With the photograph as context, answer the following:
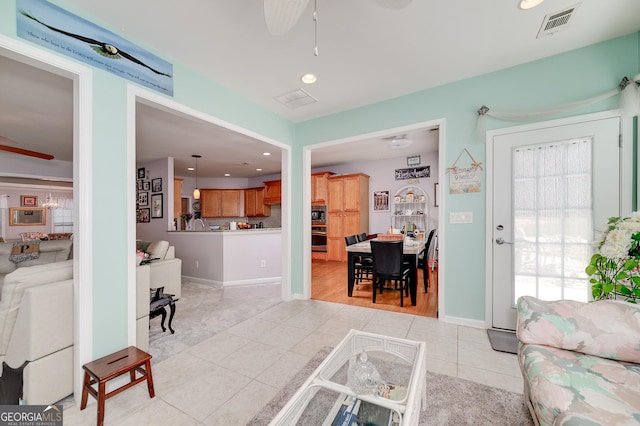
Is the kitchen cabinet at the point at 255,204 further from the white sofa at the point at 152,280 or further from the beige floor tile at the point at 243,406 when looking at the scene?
the beige floor tile at the point at 243,406

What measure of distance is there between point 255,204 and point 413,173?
16.3 ft

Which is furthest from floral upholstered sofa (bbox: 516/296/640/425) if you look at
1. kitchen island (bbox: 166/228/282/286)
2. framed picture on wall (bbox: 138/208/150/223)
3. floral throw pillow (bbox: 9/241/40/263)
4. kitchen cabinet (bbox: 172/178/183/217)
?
framed picture on wall (bbox: 138/208/150/223)

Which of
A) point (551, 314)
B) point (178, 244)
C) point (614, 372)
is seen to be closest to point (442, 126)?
point (551, 314)

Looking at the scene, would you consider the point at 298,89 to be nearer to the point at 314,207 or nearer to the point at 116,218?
the point at 116,218

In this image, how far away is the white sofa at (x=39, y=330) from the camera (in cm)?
147

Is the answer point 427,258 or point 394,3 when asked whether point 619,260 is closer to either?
point 394,3

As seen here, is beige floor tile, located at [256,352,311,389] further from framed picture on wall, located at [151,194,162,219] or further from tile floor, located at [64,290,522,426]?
framed picture on wall, located at [151,194,162,219]

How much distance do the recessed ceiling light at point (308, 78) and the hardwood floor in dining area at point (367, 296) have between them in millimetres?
2832

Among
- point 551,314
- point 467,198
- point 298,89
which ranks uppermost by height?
point 298,89

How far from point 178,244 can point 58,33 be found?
4.08 meters

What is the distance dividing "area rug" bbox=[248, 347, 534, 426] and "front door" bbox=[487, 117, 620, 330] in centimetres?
115

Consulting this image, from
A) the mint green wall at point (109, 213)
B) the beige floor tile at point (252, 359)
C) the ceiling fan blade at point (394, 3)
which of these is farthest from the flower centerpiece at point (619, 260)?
the mint green wall at point (109, 213)

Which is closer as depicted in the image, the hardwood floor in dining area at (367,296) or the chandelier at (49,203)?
the hardwood floor in dining area at (367,296)

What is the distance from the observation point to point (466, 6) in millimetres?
1739
